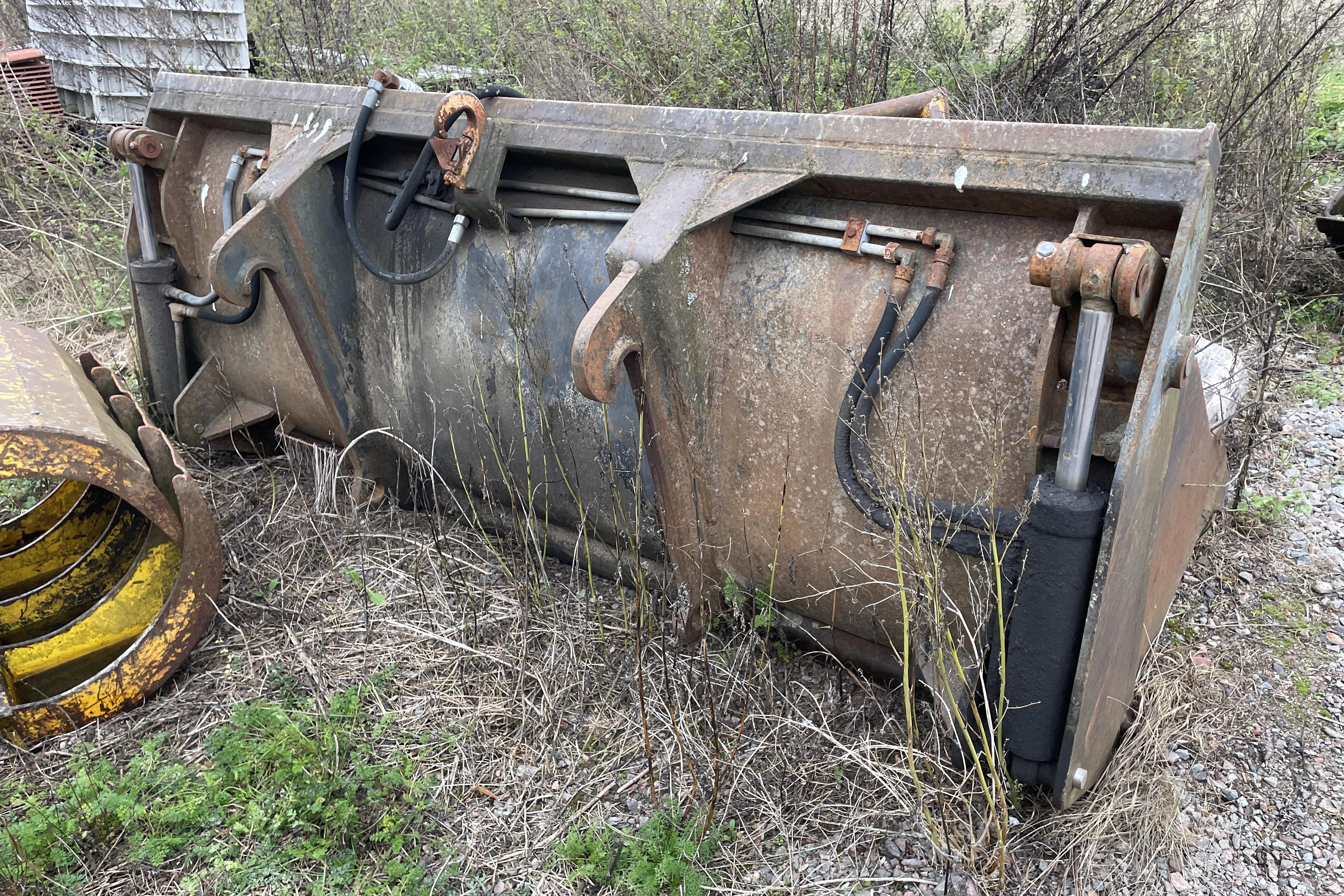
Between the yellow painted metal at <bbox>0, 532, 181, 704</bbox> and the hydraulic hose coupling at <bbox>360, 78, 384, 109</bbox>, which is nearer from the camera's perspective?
the hydraulic hose coupling at <bbox>360, 78, 384, 109</bbox>

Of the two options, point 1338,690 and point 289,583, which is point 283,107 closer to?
point 289,583

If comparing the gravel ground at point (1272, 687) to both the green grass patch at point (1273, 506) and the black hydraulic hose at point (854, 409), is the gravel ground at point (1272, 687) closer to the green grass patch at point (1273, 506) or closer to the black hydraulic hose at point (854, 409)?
the green grass patch at point (1273, 506)

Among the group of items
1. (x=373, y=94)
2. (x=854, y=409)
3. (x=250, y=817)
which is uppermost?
(x=373, y=94)

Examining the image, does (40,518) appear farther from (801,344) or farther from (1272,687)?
(1272,687)

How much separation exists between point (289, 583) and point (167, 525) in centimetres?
63

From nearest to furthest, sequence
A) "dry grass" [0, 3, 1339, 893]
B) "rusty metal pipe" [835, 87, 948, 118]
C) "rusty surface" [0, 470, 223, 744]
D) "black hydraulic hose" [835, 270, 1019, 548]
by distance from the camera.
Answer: "black hydraulic hose" [835, 270, 1019, 548], "dry grass" [0, 3, 1339, 893], "rusty surface" [0, 470, 223, 744], "rusty metal pipe" [835, 87, 948, 118]

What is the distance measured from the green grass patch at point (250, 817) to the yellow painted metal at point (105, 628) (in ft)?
1.68

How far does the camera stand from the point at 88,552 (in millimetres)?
3135

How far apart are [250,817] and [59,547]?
1.52m

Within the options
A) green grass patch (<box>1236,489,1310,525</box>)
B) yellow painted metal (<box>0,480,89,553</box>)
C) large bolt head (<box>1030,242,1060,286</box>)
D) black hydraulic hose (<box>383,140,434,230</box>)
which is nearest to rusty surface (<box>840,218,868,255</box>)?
large bolt head (<box>1030,242,1060,286</box>)

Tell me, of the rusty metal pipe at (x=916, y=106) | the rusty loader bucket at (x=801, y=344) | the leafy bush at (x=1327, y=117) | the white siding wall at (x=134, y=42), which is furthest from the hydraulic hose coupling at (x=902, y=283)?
the white siding wall at (x=134, y=42)

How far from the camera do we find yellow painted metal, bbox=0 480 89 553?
328cm

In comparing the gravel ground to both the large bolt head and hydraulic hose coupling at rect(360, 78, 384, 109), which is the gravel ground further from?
hydraulic hose coupling at rect(360, 78, 384, 109)

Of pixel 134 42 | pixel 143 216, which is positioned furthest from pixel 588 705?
pixel 134 42
